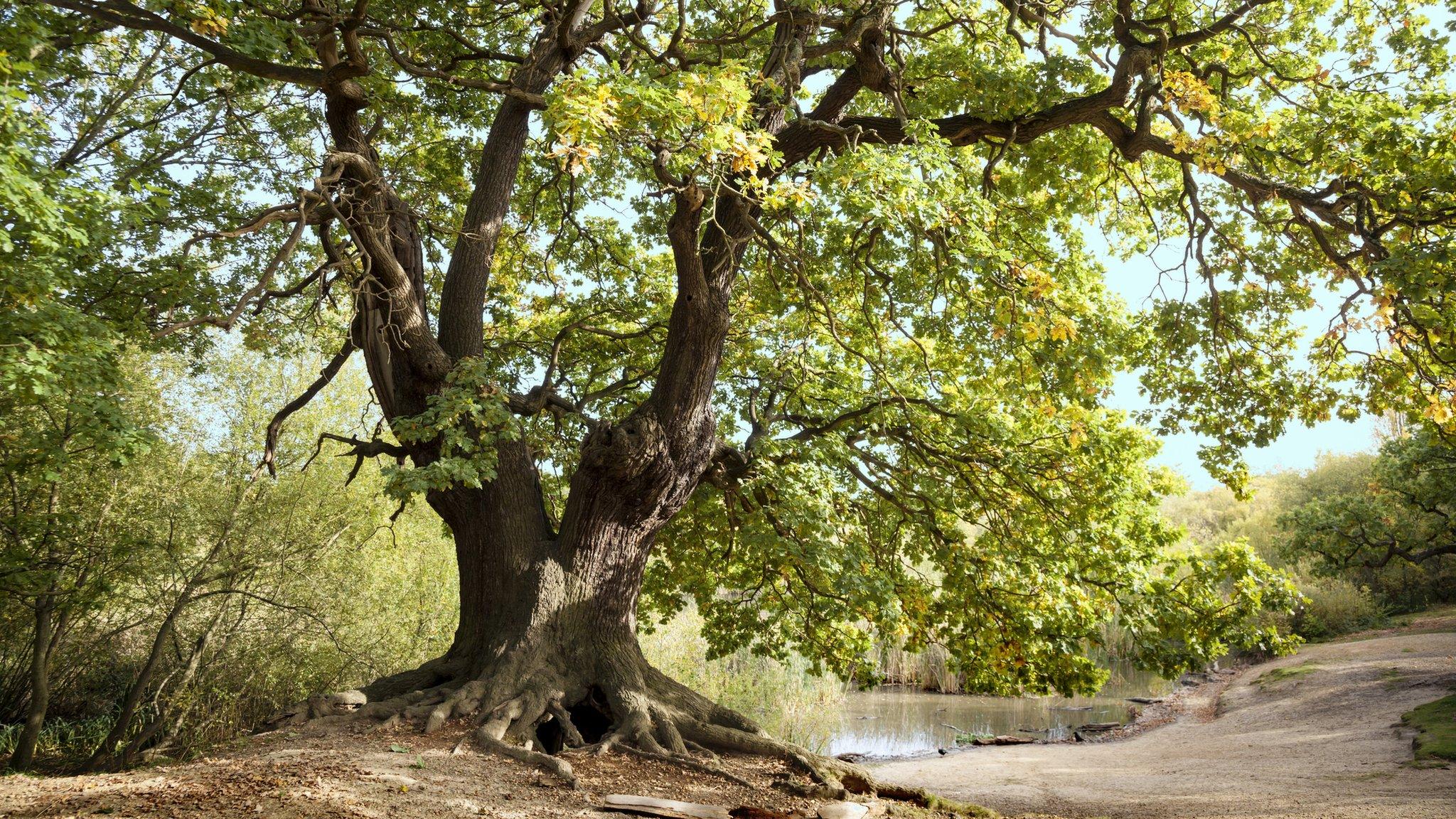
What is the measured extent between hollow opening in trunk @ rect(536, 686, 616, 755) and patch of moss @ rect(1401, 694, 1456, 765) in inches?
279

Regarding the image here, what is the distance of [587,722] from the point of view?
6.36 metres

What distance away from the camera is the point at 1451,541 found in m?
17.1

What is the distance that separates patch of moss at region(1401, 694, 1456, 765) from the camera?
24.4ft

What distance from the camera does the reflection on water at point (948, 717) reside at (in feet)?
44.3

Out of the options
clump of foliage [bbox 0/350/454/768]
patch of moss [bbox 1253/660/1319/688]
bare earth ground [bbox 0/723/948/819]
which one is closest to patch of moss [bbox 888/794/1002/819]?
bare earth ground [bbox 0/723/948/819]

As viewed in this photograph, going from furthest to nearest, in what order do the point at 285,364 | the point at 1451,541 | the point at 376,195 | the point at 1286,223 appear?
the point at 1451,541 < the point at 285,364 < the point at 1286,223 < the point at 376,195

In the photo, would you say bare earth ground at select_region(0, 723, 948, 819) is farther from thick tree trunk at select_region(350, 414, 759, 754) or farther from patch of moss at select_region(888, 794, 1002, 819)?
thick tree trunk at select_region(350, 414, 759, 754)

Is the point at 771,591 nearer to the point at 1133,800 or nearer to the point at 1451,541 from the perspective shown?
the point at 1133,800

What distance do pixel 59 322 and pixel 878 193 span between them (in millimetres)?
4803

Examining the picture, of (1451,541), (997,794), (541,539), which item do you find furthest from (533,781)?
(1451,541)

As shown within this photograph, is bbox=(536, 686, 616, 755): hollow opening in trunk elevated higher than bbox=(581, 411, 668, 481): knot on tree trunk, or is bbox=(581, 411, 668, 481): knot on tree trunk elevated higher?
bbox=(581, 411, 668, 481): knot on tree trunk

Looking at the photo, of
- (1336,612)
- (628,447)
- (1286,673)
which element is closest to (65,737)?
(628,447)

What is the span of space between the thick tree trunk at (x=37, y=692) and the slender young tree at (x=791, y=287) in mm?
4865

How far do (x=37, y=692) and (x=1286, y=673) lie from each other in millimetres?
18926
